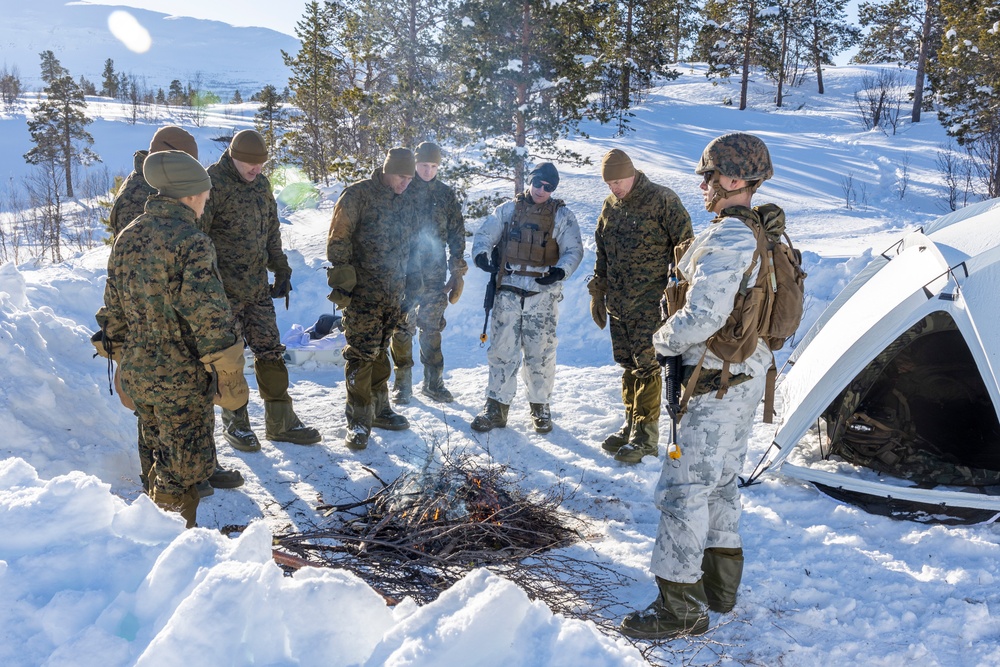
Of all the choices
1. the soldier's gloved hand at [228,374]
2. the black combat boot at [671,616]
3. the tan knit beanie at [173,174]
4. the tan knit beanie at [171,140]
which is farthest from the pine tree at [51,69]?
the black combat boot at [671,616]

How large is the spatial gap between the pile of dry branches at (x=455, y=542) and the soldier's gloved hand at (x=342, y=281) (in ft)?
5.18

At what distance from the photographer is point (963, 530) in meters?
3.85

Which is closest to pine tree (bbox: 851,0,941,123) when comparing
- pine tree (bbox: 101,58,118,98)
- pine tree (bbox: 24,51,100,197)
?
pine tree (bbox: 24,51,100,197)

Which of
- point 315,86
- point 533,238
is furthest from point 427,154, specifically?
point 315,86

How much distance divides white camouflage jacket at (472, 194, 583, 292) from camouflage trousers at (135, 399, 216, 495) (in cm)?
253

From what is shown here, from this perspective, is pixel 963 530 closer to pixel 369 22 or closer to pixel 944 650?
pixel 944 650

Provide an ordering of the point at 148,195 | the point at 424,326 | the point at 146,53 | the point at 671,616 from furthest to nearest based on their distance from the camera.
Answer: the point at 146,53 → the point at 424,326 → the point at 148,195 → the point at 671,616

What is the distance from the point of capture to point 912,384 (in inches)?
207

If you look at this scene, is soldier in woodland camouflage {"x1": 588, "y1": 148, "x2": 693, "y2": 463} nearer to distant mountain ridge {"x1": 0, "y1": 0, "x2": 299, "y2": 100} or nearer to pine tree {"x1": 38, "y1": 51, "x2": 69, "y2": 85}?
pine tree {"x1": 38, "y1": 51, "x2": 69, "y2": 85}

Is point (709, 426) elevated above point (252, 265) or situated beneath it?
situated beneath

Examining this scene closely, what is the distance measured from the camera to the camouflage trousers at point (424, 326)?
6.05 metres

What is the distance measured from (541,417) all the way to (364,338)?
156 centimetres

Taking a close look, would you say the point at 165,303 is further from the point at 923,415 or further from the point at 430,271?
the point at 923,415

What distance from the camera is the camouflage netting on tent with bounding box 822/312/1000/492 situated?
15.3ft
